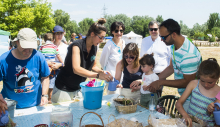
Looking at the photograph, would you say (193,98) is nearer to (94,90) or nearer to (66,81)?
(94,90)

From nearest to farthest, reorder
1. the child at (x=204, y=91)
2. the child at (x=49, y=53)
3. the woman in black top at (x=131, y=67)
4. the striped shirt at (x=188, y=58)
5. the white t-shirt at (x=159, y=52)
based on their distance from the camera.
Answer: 1. the child at (x=204, y=91)
2. the striped shirt at (x=188, y=58)
3. the woman in black top at (x=131, y=67)
4. the white t-shirt at (x=159, y=52)
5. the child at (x=49, y=53)

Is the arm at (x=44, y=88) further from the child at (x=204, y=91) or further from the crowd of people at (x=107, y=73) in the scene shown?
the child at (x=204, y=91)

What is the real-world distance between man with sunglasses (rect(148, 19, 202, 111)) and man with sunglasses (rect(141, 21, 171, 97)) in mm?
1065

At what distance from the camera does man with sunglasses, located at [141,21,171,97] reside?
11.2 feet

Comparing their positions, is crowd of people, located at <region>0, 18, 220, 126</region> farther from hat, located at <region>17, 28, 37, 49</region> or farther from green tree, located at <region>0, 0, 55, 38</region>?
green tree, located at <region>0, 0, 55, 38</region>

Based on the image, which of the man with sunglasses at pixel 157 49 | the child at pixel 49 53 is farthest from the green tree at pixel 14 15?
the man with sunglasses at pixel 157 49

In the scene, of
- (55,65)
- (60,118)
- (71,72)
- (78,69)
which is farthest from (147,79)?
(55,65)

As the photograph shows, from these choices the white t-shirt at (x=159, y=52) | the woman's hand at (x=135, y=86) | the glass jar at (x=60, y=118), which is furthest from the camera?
the white t-shirt at (x=159, y=52)

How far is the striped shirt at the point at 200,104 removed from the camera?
6.02 ft

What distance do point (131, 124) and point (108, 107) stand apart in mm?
677

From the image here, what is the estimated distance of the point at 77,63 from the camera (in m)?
2.21

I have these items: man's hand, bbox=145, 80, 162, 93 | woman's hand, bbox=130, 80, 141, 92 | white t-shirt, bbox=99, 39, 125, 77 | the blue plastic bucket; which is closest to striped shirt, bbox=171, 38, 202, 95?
man's hand, bbox=145, 80, 162, 93

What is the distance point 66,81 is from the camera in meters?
2.46

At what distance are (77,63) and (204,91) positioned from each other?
156 cm
